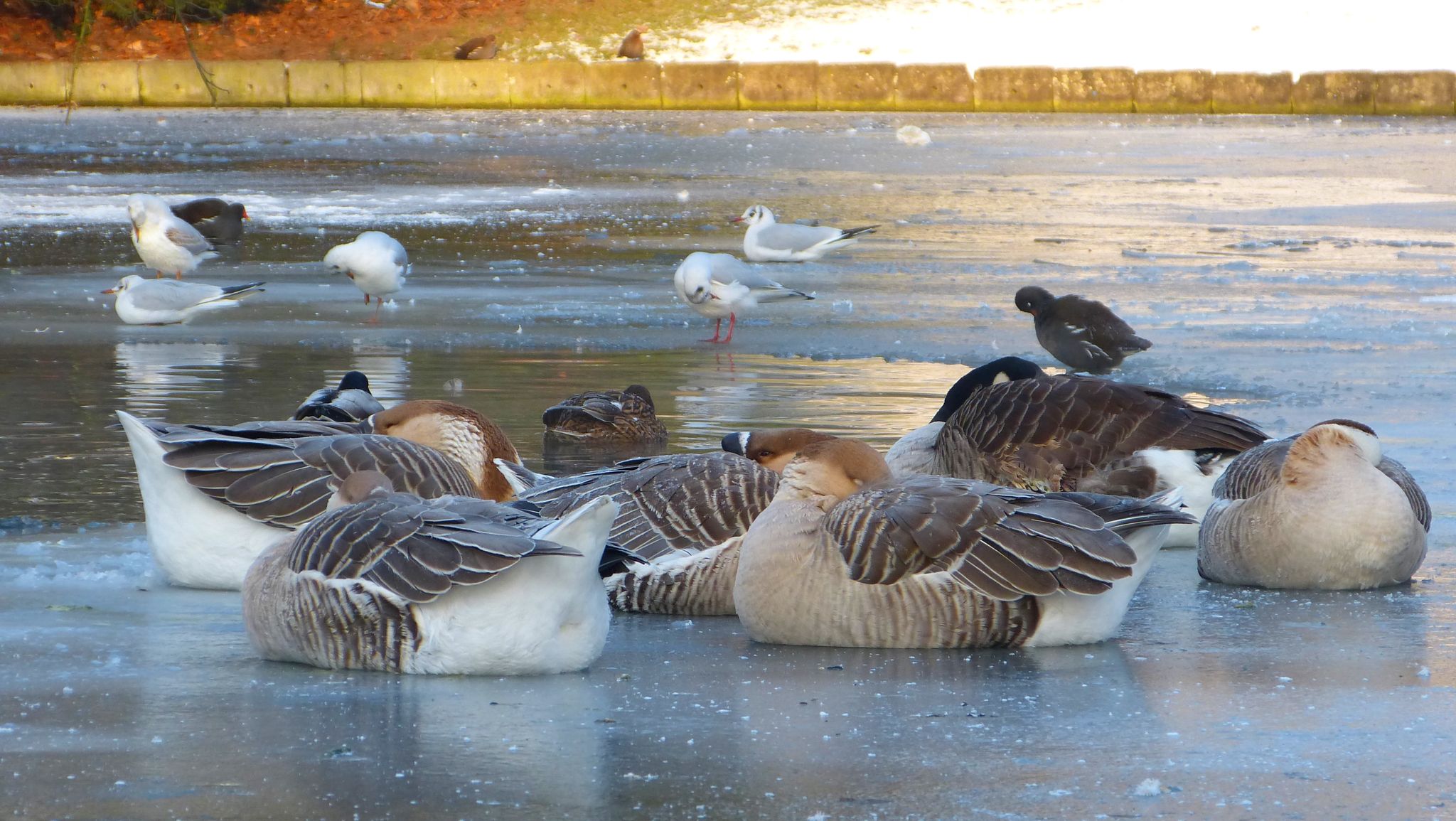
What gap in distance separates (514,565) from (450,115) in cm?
3749

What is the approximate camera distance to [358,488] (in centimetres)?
527

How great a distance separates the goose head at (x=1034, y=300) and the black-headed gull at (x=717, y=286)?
1.97 meters

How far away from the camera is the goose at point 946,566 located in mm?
5215

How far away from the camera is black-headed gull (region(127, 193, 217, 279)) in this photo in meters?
15.8

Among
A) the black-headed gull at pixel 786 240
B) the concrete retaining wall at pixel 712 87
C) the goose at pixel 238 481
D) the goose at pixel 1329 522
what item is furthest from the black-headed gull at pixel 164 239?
the concrete retaining wall at pixel 712 87

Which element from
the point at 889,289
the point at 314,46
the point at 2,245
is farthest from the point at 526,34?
the point at 889,289

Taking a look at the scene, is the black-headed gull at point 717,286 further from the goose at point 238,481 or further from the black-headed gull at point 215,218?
the black-headed gull at point 215,218

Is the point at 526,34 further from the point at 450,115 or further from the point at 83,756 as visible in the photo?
the point at 83,756

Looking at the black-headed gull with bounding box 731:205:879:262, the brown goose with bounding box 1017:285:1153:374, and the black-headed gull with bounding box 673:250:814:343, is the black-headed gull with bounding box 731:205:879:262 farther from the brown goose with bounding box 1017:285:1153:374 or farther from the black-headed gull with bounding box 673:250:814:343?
the brown goose with bounding box 1017:285:1153:374

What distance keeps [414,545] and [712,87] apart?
131 ft

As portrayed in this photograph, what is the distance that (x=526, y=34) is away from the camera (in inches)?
1984

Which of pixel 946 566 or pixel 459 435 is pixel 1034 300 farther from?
pixel 946 566

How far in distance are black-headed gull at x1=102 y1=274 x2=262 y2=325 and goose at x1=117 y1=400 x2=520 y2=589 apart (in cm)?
733

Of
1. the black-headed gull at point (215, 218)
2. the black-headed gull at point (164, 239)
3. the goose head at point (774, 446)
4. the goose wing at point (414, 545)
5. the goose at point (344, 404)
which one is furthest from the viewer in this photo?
the black-headed gull at point (215, 218)
